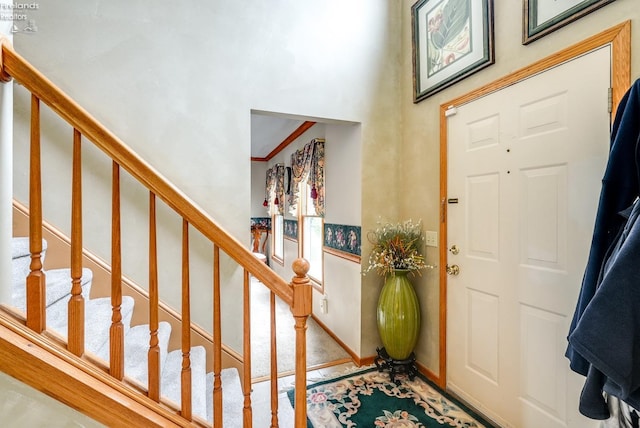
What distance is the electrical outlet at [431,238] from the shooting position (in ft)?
7.00

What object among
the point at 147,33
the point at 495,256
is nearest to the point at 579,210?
the point at 495,256

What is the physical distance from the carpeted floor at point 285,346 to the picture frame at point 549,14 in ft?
8.69

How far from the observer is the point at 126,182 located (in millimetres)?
1785

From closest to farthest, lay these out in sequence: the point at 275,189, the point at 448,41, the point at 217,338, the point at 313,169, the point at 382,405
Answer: the point at 217,338 → the point at 382,405 → the point at 448,41 → the point at 313,169 → the point at 275,189

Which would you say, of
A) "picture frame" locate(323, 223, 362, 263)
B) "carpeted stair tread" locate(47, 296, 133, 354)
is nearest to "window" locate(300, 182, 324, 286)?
"picture frame" locate(323, 223, 362, 263)

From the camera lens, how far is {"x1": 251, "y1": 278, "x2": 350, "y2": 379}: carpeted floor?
8.05ft

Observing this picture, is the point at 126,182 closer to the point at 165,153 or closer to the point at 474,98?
the point at 165,153

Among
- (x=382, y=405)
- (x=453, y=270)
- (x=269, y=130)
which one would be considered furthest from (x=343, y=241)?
(x=269, y=130)

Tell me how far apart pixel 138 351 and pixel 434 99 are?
246 cm

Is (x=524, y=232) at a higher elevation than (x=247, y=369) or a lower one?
higher

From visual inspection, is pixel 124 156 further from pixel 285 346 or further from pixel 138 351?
pixel 285 346

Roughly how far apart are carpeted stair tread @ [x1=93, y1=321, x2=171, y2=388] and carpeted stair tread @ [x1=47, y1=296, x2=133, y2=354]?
4cm

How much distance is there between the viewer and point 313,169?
3.33m

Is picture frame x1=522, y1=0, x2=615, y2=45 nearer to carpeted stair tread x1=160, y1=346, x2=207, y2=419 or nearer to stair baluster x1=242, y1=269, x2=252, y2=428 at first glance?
stair baluster x1=242, y1=269, x2=252, y2=428
